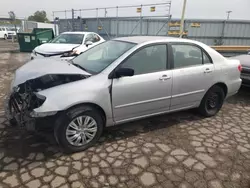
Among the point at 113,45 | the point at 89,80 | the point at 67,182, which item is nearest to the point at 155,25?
the point at 113,45

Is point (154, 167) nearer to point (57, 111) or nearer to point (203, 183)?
point (203, 183)

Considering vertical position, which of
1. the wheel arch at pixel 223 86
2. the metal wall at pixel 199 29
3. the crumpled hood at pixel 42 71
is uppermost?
the metal wall at pixel 199 29

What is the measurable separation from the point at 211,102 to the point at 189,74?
0.99m

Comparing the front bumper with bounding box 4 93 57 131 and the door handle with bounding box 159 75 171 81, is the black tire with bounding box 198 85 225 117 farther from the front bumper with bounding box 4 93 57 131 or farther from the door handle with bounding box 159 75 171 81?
the front bumper with bounding box 4 93 57 131

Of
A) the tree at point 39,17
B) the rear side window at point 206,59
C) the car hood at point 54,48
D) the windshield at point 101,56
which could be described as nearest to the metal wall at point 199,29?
the car hood at point 54,48

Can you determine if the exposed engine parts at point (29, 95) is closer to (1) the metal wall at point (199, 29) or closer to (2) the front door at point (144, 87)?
(2) the front door at point (144, 87)

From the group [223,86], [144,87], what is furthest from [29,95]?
[223,86]

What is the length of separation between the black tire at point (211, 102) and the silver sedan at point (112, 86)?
0.03 meters

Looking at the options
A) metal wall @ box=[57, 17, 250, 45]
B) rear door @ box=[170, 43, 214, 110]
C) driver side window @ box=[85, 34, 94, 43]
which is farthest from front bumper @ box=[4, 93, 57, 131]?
metal wall @ box=[57, 17, 250, 45]

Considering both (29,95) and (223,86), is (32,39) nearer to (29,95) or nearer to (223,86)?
(29,95)

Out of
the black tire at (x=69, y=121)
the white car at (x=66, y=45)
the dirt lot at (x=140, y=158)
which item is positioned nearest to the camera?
the dirt lot at (x=140, y=158)

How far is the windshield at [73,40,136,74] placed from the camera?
317 cm

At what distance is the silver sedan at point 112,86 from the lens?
2.69 m

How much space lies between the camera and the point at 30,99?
2707 millimetres
